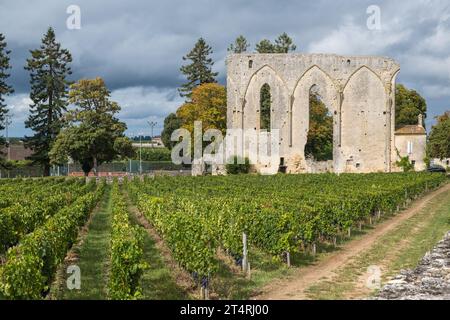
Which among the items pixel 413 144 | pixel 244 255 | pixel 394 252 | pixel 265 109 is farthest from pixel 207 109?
pixel 244 255

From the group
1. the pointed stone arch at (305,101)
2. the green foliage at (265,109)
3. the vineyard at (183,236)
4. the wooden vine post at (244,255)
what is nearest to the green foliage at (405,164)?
the pointed stone arch at (305,101)

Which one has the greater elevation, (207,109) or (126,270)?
(207,109)

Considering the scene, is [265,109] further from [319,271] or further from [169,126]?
[319,271]

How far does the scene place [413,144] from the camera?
1940 inches

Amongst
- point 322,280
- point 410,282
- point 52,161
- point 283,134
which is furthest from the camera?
point 52,161

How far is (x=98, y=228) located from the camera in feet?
63.9

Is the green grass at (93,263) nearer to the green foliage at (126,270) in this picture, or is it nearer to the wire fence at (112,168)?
the green foliage at (126,270)

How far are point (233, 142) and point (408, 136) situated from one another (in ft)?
55.8

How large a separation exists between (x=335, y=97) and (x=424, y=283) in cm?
4318

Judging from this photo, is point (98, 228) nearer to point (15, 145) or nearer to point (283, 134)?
point (283, 134)

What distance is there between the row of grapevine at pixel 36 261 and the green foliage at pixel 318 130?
156 ft

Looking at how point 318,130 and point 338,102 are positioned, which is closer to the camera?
point 338,102

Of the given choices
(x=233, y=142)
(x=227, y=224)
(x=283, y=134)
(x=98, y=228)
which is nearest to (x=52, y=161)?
(x=233, y=142)

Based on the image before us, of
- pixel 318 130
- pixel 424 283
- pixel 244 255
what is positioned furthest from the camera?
pixel 318 130
